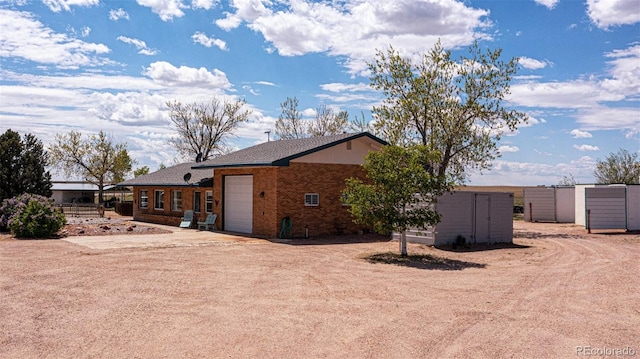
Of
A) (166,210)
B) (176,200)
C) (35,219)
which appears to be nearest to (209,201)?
(176,200)

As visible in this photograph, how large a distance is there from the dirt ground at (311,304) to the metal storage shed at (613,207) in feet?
35.6

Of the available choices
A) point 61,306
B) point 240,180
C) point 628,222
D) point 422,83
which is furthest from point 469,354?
point 628,222

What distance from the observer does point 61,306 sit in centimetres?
947

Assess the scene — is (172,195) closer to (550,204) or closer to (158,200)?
(158,200)

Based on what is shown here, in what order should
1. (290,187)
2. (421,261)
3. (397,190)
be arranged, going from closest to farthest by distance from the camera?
(421,261)
(397,190)
(290,187)

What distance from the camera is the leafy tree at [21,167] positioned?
2565 centimetres

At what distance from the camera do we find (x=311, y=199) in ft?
72.7

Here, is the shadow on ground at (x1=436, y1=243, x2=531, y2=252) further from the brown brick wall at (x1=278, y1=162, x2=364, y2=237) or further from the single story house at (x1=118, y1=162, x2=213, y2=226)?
the single story house at (x1=118, y1=162, x2=213, y2=226)

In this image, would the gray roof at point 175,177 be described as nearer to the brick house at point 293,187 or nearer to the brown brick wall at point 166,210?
the brown brick wall at point 166,210

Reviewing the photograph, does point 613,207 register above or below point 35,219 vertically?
above

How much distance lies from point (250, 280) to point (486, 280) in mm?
5386

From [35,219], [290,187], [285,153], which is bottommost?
[35,219]

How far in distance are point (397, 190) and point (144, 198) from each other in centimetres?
2218

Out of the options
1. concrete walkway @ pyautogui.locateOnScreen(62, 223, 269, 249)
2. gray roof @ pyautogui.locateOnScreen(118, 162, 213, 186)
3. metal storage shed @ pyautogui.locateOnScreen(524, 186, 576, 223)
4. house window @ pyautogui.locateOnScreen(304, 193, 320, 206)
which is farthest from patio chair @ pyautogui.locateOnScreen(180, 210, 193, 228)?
metal storage shed @ pyautogui.locateOnScreen(524, 186, 576, 223)
